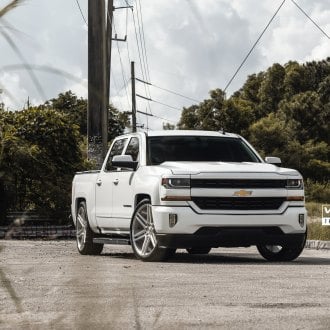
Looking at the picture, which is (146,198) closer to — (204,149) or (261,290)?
(204,149)

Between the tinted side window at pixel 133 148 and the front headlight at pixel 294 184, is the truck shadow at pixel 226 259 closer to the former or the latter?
the front headlight at pixel 294 184

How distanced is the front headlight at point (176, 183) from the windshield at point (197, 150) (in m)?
1.03

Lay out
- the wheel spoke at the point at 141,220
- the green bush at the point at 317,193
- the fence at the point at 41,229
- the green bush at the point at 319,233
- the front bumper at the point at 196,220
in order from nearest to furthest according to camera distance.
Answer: the front bumper at the point at 196,220, the wheel spoke at the point at 141,220, the green bush at the point at 319,233, the fence at the point at 41,229, the green bush at the point at 317,193

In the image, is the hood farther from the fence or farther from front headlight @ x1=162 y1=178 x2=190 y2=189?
the fence

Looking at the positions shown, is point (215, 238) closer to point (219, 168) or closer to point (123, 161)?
point (219, 168)

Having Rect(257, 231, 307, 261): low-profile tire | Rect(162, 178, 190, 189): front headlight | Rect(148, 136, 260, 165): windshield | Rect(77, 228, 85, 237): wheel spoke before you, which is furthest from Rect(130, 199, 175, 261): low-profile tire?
Rect(77, 228, 85, 237): wheel spoke

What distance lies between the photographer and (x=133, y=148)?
13.9 meters

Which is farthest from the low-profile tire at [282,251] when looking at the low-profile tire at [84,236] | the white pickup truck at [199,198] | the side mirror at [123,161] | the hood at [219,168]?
the low-profile tire at [84,236]

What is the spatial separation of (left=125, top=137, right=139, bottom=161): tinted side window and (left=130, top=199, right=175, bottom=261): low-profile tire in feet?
3.52

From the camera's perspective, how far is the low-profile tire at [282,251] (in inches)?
507

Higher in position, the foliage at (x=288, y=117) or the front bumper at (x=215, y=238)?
the foliage at (x=288, y=117)

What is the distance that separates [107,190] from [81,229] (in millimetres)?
1303

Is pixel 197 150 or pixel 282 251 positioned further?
pixel 197 150

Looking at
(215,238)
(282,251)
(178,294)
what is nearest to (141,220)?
(215,238)
